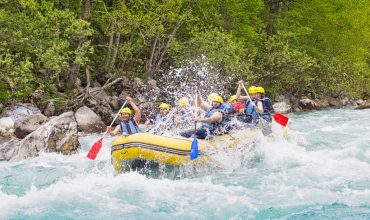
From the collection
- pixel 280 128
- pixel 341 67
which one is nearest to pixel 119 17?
pixel 280 128

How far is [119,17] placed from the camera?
1702cm

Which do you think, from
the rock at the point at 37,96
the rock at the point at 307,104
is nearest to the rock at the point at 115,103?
the rock at the point at 37,96

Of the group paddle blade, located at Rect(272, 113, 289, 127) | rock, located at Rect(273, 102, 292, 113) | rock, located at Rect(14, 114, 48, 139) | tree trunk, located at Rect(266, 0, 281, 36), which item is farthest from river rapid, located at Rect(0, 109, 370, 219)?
tree trunk, located at Rect(266, 0, 281, 36)

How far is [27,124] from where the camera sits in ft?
41.0

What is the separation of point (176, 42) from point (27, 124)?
26.1 ft

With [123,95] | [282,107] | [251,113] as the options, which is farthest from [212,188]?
[282,107]

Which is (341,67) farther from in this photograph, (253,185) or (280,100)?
(253,185)

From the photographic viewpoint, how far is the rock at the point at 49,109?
48.5 feet

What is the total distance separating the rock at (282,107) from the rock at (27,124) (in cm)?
1212

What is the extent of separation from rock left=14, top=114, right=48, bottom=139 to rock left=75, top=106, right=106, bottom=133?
1.80 metres

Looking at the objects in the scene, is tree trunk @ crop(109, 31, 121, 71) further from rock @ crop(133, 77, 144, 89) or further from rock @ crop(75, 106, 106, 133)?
rock @ crop(75, 106, 106, 133)

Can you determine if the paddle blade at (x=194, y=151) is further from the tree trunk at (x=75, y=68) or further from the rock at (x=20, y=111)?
the tree trunk at (x=75, y=68)

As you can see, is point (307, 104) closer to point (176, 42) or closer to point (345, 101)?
point (345, 101)

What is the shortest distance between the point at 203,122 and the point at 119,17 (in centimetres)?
881
